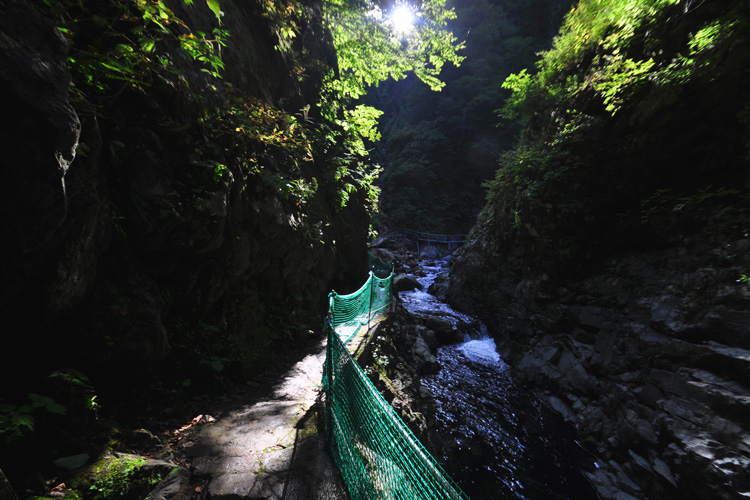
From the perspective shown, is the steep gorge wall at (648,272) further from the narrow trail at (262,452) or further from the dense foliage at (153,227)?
the dense foliage at (153,227)

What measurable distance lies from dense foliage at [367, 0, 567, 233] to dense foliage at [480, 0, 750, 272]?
16.2 m

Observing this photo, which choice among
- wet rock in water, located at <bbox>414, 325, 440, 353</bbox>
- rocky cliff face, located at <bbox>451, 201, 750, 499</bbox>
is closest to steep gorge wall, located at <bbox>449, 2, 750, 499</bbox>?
rocky cliff face, located at <bbox>451, 201, 750, 499</bbox>

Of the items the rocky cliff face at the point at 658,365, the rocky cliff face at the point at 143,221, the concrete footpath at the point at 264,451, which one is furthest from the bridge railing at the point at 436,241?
the concrete footpath at the point at 264,451

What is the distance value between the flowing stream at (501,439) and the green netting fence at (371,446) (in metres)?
3.57

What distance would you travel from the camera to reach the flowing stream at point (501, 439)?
192 inches

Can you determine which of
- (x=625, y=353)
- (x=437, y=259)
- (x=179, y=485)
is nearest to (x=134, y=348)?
(x=179, y=485)

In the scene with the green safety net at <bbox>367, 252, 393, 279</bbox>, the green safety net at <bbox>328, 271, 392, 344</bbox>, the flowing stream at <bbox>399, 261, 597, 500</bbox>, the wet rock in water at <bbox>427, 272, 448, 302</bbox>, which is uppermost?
the green safety net at <bbox>367, 252, 393, 279</bbox>

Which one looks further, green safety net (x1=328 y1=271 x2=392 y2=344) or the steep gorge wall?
green safety net (x1=328 y1=271 x2=392 y2=344)

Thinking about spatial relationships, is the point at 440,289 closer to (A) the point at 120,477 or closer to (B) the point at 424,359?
(B) the point at 424,359

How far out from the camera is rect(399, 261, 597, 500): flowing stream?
4.87 meters

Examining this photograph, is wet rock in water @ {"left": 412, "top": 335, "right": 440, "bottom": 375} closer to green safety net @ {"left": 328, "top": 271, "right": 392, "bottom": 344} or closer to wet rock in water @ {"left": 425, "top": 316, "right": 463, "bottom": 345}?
wet rock in water @ {"left": 425, "top": 316, "right": 463, "bottom": 345}

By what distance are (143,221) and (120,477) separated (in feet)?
7.69

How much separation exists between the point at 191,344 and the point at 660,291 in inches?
338

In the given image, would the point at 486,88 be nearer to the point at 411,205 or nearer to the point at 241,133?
the point at 411,205
